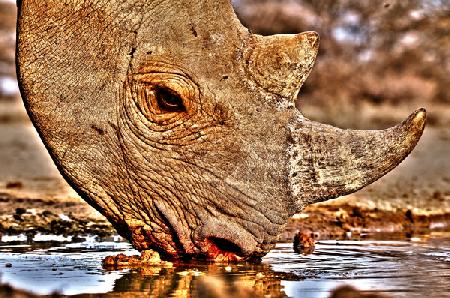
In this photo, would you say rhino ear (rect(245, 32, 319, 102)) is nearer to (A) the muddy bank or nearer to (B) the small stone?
(A) the muddy bank

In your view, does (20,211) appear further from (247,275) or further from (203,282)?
(203,282)

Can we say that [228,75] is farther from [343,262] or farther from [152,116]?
[343,262]

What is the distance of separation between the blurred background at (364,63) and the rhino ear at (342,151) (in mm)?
11837

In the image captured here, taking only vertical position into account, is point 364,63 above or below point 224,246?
above

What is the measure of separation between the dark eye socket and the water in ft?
2.48

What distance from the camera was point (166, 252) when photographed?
5.77 m

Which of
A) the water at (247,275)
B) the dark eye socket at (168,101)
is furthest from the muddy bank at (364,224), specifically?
the dark eye socket at (168,101)

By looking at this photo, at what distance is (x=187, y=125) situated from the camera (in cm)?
553

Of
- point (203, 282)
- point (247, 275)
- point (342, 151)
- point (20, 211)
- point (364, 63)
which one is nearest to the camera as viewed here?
point (203, 282)

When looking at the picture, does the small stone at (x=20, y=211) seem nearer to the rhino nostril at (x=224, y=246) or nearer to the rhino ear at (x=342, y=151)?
the rhino nostril at (x=224, y=246)

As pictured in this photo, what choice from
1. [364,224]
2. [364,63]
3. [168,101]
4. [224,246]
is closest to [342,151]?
[224,246]

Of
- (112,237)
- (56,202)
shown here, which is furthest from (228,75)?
(56,202)

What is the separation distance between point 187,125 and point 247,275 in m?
0.76

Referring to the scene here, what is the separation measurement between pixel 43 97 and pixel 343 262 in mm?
1835
